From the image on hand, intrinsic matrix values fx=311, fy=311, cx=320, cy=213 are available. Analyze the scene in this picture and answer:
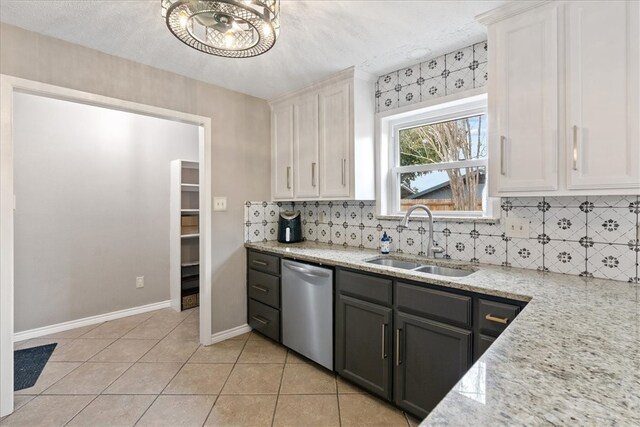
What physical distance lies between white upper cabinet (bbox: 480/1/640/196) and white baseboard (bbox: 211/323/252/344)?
2.45 metres

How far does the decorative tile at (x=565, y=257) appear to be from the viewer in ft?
5.49

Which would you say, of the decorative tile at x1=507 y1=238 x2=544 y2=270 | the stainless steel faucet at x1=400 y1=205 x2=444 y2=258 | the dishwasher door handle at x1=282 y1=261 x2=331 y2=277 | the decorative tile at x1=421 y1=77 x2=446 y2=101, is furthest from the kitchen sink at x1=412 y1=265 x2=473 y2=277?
the decorative tile at x1=421 y1=77 x2=446 y2=101

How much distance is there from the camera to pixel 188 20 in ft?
4.09

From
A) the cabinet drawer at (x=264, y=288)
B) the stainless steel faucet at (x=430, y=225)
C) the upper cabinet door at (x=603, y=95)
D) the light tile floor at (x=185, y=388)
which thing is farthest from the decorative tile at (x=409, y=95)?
the light tile floor at (x=185, y=388)

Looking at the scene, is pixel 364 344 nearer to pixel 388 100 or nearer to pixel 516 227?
pixel 516 227

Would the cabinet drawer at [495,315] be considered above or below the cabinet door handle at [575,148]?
below

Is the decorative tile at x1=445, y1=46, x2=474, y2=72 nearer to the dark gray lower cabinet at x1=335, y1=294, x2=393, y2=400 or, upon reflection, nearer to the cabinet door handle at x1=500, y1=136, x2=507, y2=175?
the cabinet door handle at x1=500, y1=136, x2=507, y2=175

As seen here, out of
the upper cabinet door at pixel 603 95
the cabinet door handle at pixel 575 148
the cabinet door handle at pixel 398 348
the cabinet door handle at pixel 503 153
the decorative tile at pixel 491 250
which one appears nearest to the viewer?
the upper cabinet door at pixel 603 95

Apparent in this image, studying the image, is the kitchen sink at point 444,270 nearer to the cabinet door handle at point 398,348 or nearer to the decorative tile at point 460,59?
the cabinet door handle at point 398,348

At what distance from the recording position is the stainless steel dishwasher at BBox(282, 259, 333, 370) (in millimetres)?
2215

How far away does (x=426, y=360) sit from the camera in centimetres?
166

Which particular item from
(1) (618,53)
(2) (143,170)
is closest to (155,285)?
(2) (143,170)

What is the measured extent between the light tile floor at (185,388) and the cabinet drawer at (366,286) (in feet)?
2.16

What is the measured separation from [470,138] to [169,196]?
10.7ft
